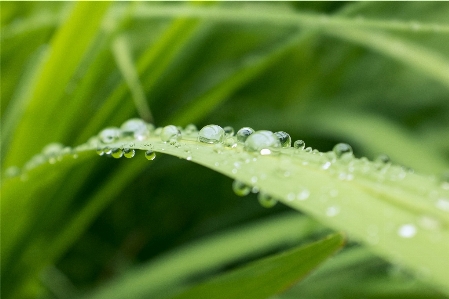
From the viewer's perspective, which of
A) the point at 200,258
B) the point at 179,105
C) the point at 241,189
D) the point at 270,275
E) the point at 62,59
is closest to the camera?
the point at 241,189

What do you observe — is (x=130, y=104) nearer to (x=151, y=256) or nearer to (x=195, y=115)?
(x=195, y=115)

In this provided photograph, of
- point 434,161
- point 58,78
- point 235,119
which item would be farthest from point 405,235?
point 235,119

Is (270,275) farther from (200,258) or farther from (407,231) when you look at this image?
(200,258)

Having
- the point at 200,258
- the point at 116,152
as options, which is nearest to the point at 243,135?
the point at 116,152

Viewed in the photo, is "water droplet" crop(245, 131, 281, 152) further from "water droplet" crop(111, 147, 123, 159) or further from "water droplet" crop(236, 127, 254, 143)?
"water droplet" crop(111, 147, 123, 159)

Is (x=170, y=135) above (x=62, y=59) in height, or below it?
below

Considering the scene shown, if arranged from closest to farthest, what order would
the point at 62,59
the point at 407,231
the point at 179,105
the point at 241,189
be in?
the point at 407,231
the point at 241,189
the point at 62,59
the point at 179,105

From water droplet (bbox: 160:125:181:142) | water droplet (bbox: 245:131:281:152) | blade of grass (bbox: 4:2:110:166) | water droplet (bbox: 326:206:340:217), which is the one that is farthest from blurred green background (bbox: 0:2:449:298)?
water droplet (bbox: 326:206:340:217)
